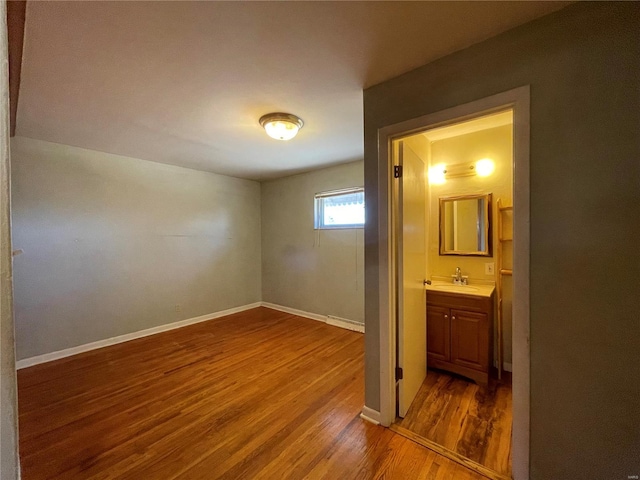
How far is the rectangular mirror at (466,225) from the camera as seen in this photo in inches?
104

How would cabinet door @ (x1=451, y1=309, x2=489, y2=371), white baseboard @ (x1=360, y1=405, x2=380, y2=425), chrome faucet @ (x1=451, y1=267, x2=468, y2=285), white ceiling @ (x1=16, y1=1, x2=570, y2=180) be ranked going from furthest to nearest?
1. chrome faucet @ (x1=451, y1=267, x2=468, y2=285)
2. cabinet door @ (x1=451, y1=309, x2=489, y2=371)
3. white baseboard @ (x1=360, y1=405, x2=380, y2=425)
4. white ceiling @ (x1=16, y1=1, x2=570, y2=180)

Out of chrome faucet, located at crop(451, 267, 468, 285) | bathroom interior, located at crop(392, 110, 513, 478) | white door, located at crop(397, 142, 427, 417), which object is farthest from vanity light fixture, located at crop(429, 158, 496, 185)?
chrome faucet, located at crop(451, 267, 468, 285)

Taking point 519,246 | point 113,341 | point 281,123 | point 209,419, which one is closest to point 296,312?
point 113,341

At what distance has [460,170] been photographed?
2783mm

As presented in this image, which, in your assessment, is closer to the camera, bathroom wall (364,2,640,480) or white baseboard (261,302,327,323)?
bathroom wall (364,2,640,480)

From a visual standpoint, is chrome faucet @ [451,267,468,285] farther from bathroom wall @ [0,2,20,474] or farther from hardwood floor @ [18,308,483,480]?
bathroom wall @ [0,2,20,474]

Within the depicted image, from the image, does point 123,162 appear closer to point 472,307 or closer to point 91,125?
point 91,125

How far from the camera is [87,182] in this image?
10.3 ft

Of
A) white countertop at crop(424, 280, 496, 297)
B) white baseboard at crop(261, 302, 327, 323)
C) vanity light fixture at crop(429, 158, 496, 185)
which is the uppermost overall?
vanity light fixture at crop(429, 158, 496, 185)

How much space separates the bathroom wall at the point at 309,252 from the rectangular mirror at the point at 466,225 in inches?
A: 47.0

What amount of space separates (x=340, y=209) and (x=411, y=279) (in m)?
2.20

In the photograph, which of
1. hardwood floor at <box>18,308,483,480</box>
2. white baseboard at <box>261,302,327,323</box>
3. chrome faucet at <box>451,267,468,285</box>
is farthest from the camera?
white baseboard at <box>261,302,327,323</box>

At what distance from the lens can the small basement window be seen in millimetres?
3838

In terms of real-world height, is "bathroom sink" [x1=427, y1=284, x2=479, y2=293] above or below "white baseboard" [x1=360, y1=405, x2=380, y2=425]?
above
